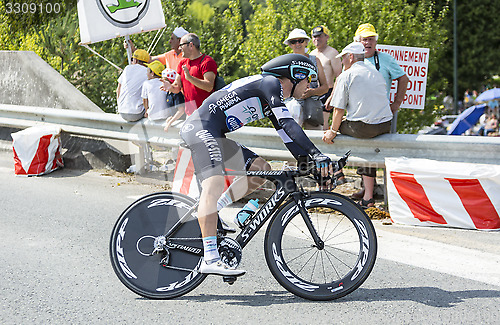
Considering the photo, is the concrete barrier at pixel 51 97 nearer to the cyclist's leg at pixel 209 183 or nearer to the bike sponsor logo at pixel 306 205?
the cyclist's leg at pixel 209 183

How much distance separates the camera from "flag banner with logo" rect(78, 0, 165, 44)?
9.59 meters

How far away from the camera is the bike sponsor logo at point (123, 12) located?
9.66 m

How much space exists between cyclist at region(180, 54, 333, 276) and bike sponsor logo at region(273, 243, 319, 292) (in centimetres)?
29

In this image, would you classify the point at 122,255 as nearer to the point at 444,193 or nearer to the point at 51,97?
the point at 444,193

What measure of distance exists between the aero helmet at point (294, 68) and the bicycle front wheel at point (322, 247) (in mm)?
873

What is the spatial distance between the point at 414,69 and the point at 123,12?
457cm


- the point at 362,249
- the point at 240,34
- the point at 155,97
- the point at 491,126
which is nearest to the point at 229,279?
the point at 362,249

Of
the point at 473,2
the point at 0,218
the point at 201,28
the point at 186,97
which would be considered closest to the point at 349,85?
the point at 186,97

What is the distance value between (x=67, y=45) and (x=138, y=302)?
34.0 feet

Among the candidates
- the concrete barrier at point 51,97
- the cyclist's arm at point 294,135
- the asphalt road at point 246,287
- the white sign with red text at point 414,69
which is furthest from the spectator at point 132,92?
the cyclist's arm at point 294,135

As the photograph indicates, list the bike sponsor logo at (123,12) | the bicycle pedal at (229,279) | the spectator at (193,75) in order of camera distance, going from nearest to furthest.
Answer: the bicycle pedal at (229,279) < the spectator at (193,75) < the bike sponsor logo at (123,12)

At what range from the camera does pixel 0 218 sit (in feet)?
22.9

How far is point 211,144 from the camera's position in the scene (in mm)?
4648

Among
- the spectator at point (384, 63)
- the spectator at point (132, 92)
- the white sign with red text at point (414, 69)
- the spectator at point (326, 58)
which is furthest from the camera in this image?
the spectator at point (132, 92)
